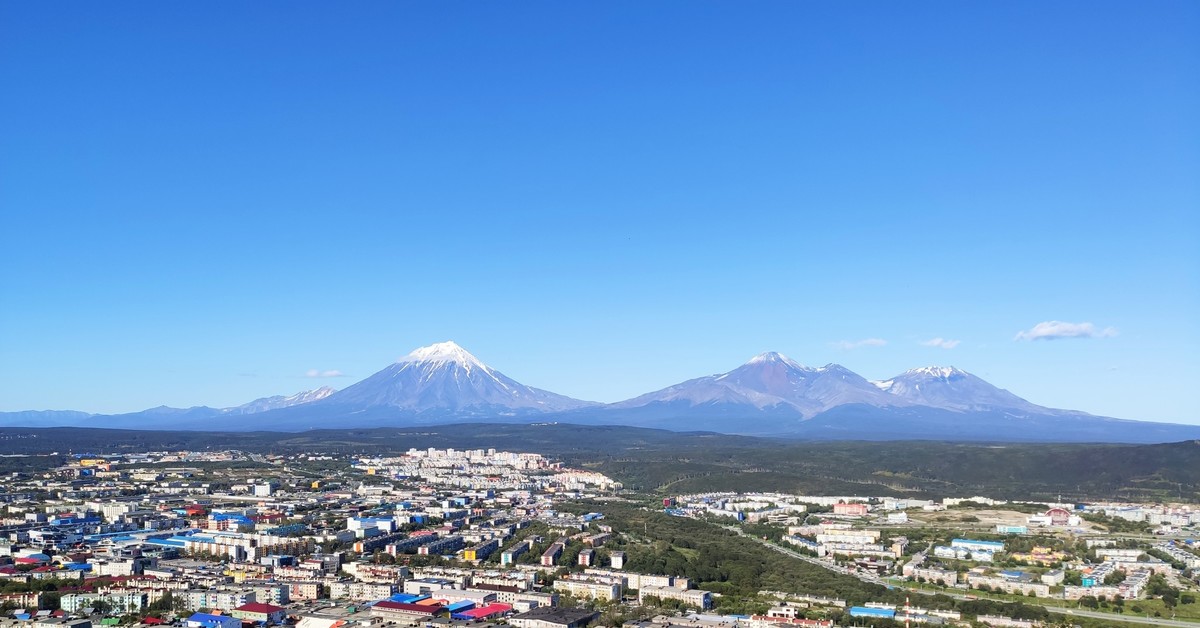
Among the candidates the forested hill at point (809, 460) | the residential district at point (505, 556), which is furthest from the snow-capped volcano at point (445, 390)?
the residential district at point (505, 556)

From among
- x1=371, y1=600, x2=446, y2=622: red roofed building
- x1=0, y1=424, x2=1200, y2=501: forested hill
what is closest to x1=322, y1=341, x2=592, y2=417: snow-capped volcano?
x1=0, y1=424, x2=1200, y2=501: forested hill

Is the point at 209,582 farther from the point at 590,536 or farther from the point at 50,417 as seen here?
the point at 50,417

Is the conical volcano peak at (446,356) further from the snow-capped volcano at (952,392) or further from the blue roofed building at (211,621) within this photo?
the blue roofed building at (211,621)

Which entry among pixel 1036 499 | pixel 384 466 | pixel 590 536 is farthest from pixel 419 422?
pixel 590 536

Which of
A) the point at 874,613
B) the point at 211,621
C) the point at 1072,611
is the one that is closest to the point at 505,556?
the point at 211,621

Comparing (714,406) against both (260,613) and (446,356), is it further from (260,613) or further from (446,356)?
(260,613)
